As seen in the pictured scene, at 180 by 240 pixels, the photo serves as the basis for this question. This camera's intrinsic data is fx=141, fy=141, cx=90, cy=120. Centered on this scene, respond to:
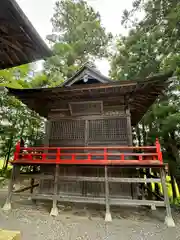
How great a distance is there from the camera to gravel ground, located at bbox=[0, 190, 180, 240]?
3.78m

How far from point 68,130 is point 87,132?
100cm

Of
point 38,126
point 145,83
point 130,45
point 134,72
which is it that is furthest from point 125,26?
point 38,126

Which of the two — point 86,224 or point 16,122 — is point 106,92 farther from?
point 16,122

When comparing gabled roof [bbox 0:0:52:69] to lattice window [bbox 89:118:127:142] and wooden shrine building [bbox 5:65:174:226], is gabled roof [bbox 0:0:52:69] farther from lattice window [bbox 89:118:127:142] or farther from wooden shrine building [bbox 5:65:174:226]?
lattice window [bbox 89:118:127:142]

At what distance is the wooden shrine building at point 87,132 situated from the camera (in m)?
5.84

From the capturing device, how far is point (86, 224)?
14.4ft

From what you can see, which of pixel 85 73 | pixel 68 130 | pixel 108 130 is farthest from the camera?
pixel 85 73

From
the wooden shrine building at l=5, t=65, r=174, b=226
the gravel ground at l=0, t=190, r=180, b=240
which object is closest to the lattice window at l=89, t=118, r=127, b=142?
the wooden shrine building at l=5, t=65, r=174, b=226

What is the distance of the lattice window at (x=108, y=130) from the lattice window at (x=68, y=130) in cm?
51

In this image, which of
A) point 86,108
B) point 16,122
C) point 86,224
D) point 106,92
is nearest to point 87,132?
point 86,108

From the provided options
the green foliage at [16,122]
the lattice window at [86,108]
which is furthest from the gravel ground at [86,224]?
the green foliage at [16,122]

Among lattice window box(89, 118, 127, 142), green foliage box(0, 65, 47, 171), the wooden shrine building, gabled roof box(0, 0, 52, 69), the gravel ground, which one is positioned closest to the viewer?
gabled roof box(0, 0, 52, 69)

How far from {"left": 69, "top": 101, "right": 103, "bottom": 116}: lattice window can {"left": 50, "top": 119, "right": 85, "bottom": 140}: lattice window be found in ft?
1.57

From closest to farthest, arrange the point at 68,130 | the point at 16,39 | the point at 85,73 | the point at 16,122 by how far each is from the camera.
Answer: the point at 16,39
the point at 68,130
the point at 85,73
the point at 16,122
